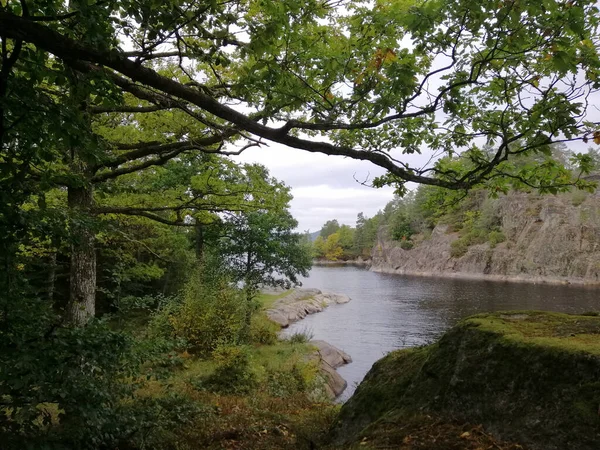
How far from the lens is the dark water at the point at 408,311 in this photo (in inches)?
849

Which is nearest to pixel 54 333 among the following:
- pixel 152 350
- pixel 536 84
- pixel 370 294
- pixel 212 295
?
pixel 152 350

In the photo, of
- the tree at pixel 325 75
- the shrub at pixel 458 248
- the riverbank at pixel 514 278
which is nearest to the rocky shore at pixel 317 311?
the tree at pixel 325 75

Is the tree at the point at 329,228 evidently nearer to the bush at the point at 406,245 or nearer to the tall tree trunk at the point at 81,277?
the bush at the point at 406,245

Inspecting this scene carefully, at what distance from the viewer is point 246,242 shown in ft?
66.7

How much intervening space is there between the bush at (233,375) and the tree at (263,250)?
23.8ft

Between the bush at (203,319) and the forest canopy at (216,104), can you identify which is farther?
the bush at (203,319)

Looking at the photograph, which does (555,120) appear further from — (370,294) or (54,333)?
(370,294)

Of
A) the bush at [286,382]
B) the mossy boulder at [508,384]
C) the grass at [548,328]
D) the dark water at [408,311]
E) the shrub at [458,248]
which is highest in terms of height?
the shrub at [458,248]

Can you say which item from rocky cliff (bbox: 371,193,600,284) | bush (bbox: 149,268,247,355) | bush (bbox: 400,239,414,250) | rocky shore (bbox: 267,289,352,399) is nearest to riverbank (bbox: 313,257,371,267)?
bush (bbox: 400,239,414,250)

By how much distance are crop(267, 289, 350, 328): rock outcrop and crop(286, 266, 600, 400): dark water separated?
0.79 meters

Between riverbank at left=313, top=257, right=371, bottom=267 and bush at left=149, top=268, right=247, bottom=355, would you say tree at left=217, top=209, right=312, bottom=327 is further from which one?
riverbank at left=313, top=257, right=371, bottom=267

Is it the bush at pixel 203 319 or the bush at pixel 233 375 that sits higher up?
the bush at pixel 203 319

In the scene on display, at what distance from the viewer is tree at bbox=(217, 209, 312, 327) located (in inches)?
787

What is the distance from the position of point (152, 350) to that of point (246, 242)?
613 inches
